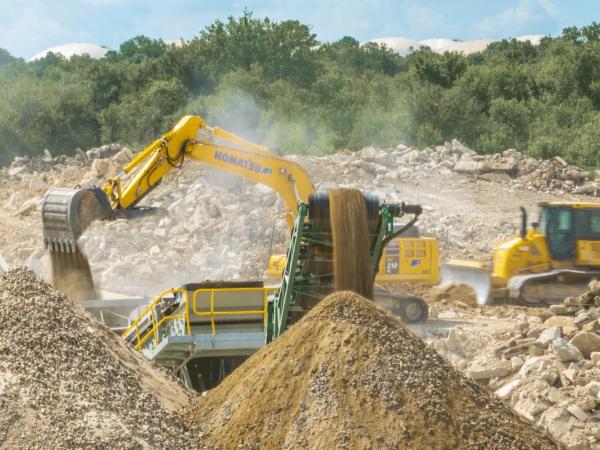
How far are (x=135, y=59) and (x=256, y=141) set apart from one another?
122ft

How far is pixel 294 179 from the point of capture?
1102 centimetres

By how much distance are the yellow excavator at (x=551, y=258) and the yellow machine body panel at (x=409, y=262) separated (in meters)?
1.43

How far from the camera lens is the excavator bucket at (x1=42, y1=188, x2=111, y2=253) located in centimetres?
951

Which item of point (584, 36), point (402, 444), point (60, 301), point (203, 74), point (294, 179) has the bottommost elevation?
point (402, 444)

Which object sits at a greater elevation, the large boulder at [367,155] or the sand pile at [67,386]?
the large boulder at [367,155]

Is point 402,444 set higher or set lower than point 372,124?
lower

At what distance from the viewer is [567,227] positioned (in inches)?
485

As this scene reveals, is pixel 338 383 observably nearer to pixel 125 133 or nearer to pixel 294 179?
pixel 294 179

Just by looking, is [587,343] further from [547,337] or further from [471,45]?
[471,45]

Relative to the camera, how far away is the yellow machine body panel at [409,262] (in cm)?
1227

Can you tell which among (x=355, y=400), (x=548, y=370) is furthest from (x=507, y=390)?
(x=355, y=400)

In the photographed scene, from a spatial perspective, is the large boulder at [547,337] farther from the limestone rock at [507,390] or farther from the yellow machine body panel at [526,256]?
the yellow machine body panel at [526,256]

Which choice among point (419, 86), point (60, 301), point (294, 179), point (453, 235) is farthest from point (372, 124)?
point (60, 301)

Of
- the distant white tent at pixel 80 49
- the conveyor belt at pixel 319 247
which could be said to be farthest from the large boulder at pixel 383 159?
the distant white tent at pixel 80 49
